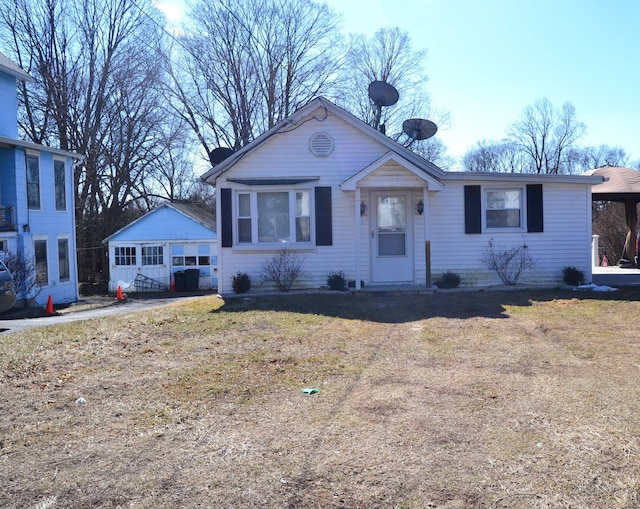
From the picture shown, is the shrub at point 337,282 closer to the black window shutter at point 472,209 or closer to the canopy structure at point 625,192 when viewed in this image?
the black window shutter at point 472,209

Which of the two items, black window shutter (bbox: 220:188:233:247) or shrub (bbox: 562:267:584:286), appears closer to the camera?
black window shutter (bbox: 220:188:233:247)

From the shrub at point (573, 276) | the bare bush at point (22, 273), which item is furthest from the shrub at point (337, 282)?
the bare bush at point (22, 273)

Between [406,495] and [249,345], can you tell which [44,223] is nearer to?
[249,345]

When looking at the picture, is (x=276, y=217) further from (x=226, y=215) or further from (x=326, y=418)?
(x=326, y=418)

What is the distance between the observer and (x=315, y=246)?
13.7 meters

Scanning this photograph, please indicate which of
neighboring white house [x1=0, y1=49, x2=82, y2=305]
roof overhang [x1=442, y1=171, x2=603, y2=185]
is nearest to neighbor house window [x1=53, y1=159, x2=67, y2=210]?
neighboring white house [x1=0, y1=49, x2=82, y2=305]

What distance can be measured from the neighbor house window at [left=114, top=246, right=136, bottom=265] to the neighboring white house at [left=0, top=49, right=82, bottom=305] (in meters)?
6.63

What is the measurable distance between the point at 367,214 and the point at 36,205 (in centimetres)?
1248

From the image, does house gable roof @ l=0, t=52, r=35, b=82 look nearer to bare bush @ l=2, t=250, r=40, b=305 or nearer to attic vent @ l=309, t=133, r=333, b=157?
bare bush @ l=2, t=250, r=40, b=305

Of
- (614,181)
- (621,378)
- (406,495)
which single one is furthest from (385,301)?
(614,181)

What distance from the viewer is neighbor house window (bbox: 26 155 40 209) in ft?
65.2

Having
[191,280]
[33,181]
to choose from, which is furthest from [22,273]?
[191,280]

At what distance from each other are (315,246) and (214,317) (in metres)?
3.92

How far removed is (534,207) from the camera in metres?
13.9
